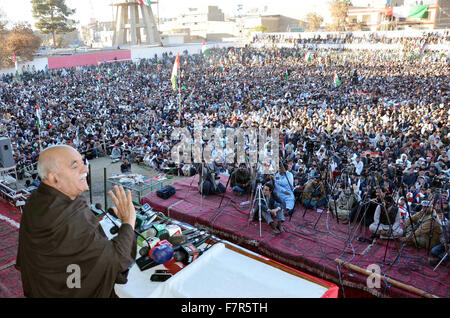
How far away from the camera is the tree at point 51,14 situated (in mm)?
34469

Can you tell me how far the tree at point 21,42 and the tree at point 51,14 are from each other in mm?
8505

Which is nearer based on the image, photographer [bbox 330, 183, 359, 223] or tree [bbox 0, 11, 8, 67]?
photographer [bbox 330, 183, 359, 223]

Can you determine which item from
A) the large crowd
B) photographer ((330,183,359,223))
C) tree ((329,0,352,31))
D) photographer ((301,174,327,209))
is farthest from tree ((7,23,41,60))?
tree ((329,0,352,31))

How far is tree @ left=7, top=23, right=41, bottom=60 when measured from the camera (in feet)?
84.1

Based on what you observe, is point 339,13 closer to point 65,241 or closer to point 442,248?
point 442,248

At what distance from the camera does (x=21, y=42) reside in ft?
85.2

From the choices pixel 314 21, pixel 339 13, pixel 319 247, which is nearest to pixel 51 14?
pixel 339 13

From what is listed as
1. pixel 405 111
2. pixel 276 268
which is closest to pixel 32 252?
pixel 276 268

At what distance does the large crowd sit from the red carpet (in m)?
4.28

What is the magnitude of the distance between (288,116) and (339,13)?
3872cm

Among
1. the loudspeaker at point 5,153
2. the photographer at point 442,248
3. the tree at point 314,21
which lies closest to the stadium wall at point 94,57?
the loudspeaker at point 5,153

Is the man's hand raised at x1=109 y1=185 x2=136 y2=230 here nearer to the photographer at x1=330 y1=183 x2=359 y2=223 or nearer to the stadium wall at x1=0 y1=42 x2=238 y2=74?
A: the photographer at x1=330 y1=183 x2=359 y2=223

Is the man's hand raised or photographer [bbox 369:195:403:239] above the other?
the man's hand raised
